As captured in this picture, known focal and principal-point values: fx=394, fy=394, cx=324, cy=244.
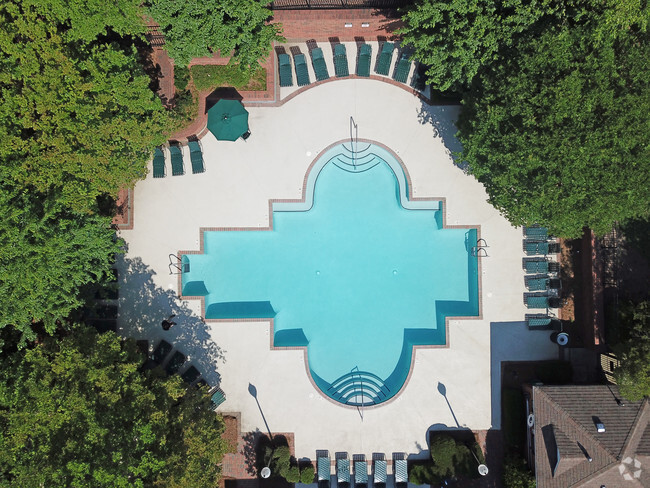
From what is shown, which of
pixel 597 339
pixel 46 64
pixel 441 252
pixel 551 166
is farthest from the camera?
pixel 441 252

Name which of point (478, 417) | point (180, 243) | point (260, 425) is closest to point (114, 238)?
point (180, 243)

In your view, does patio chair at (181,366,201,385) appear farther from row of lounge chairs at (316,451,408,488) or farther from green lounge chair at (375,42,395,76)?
green lounge chair at (375,42,395,76)

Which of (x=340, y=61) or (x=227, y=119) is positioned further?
(x=340, y=61)

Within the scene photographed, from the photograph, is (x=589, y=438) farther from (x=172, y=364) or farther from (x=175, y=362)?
(x=172, y=364)

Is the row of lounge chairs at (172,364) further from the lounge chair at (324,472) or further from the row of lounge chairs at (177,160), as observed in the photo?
the row of lounge chairs at (177,160)

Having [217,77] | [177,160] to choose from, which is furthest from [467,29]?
[177,160]

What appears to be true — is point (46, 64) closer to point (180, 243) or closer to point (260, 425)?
point (180, 243)
